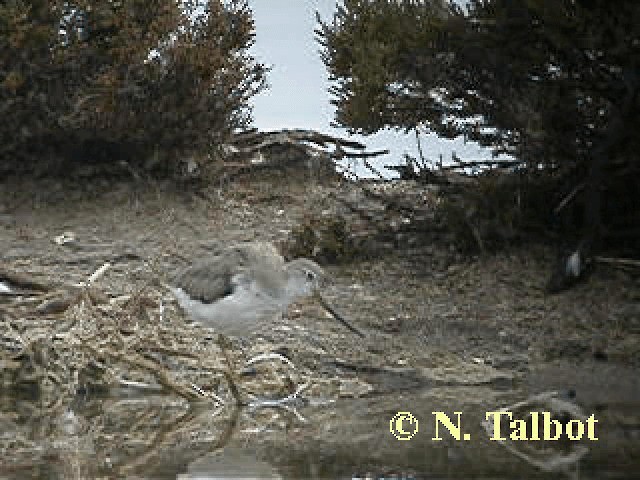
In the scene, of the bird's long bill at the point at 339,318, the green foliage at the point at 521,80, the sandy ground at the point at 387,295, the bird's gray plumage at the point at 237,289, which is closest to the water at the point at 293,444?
the sandy ground at the point at 387,295

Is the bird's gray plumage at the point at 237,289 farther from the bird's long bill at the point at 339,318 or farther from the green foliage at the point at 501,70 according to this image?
the green foliage at the point at 501,70

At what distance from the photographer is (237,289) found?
24.6 feet

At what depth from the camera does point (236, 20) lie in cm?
1280

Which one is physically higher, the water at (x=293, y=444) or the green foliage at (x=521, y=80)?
the green foliage at (x=521, y=80)

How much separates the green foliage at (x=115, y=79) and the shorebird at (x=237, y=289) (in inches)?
173

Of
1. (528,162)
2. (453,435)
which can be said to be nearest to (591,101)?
(528,162)

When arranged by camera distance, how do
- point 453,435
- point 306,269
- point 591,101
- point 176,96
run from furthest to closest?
point 176,96 → point 591,101 → point 306,269 → point 453,435

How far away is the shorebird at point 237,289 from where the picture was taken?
7.47 meters

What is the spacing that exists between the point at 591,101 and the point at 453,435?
4.59m

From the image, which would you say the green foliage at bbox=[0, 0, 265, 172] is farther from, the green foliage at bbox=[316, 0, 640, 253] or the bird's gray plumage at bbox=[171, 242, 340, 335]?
the bird's gray plumage at bbox=[171, 242, 340, 335]

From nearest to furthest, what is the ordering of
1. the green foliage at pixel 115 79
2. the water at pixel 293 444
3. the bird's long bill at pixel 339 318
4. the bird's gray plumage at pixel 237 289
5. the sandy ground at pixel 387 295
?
the water at pixel 293 444
the bird's gray plumage at pixel 237 289
the sandy ground at pixel 387 295
the bird's long bill at pixel 339 318
the green foliage at pixel 115 79

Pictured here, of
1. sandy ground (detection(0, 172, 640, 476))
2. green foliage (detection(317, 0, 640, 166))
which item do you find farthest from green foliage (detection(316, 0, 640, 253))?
sandy ground (detection(0, 172, 640, 476))

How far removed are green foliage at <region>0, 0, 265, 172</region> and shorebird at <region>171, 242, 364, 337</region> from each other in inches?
173

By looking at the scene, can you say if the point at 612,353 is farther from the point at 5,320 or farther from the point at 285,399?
the point at 5,320
